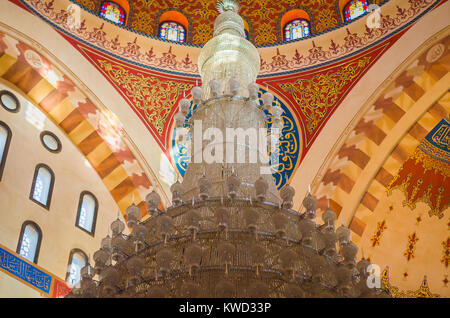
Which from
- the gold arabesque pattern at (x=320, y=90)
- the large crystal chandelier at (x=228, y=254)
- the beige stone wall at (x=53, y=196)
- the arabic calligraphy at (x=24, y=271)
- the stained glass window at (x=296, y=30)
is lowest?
the large crystal chandelier at (x=228, y=254)

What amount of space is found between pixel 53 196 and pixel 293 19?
14.8 ft

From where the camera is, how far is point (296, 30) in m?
8.99

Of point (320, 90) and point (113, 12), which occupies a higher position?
point (113, 12)

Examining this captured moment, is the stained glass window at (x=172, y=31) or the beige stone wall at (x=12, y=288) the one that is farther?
the stained glass window at (x=172, y=31)

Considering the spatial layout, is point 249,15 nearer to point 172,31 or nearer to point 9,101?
point 172,31

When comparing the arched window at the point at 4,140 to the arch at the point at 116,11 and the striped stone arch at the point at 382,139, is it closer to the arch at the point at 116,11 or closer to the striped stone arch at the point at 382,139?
the arch at the point at 116,11

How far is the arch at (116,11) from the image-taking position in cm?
870

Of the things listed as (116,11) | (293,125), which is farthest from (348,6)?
(116,11)

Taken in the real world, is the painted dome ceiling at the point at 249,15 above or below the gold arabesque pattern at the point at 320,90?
above

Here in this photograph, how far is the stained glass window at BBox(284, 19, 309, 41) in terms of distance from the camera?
29.2ft

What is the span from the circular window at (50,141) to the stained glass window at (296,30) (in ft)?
11.9

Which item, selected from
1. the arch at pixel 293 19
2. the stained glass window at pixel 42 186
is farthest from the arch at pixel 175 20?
the stained glass window at pixel 42 186

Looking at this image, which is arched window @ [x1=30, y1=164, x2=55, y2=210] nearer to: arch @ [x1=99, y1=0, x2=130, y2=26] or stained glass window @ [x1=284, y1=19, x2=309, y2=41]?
arch @ [x1=99, y1=0, x2=130, y2=26]
